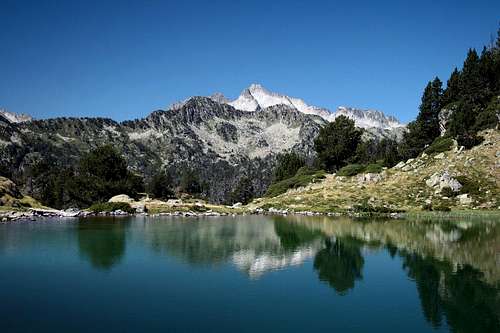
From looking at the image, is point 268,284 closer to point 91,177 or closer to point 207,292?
point 207,292

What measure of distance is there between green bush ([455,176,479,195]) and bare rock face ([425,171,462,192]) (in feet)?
2.49

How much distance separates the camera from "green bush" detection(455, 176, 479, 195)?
8625cm

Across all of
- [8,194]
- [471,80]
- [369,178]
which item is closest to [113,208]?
[8,194]

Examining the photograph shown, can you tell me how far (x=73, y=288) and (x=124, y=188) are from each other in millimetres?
101919

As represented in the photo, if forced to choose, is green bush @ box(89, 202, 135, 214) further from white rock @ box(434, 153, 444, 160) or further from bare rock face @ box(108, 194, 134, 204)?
white rock @ box(434, 153, 444, 160)

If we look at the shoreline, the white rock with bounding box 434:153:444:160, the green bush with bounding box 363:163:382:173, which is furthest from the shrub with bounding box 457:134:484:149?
the green bush with bounding box 363:163:382:173

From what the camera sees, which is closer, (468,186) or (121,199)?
(468,186)

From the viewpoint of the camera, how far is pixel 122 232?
6444 centimetres

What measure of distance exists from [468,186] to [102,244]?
236ft

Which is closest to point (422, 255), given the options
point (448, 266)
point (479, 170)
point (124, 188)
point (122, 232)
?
point (448, 266)

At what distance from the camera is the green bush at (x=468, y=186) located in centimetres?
8625

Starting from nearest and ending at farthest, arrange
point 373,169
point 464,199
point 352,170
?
point 464,199 < point 373,169 < point 352,170

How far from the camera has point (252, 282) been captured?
33.5 m

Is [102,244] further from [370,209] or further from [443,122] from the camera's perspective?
[443,122]
